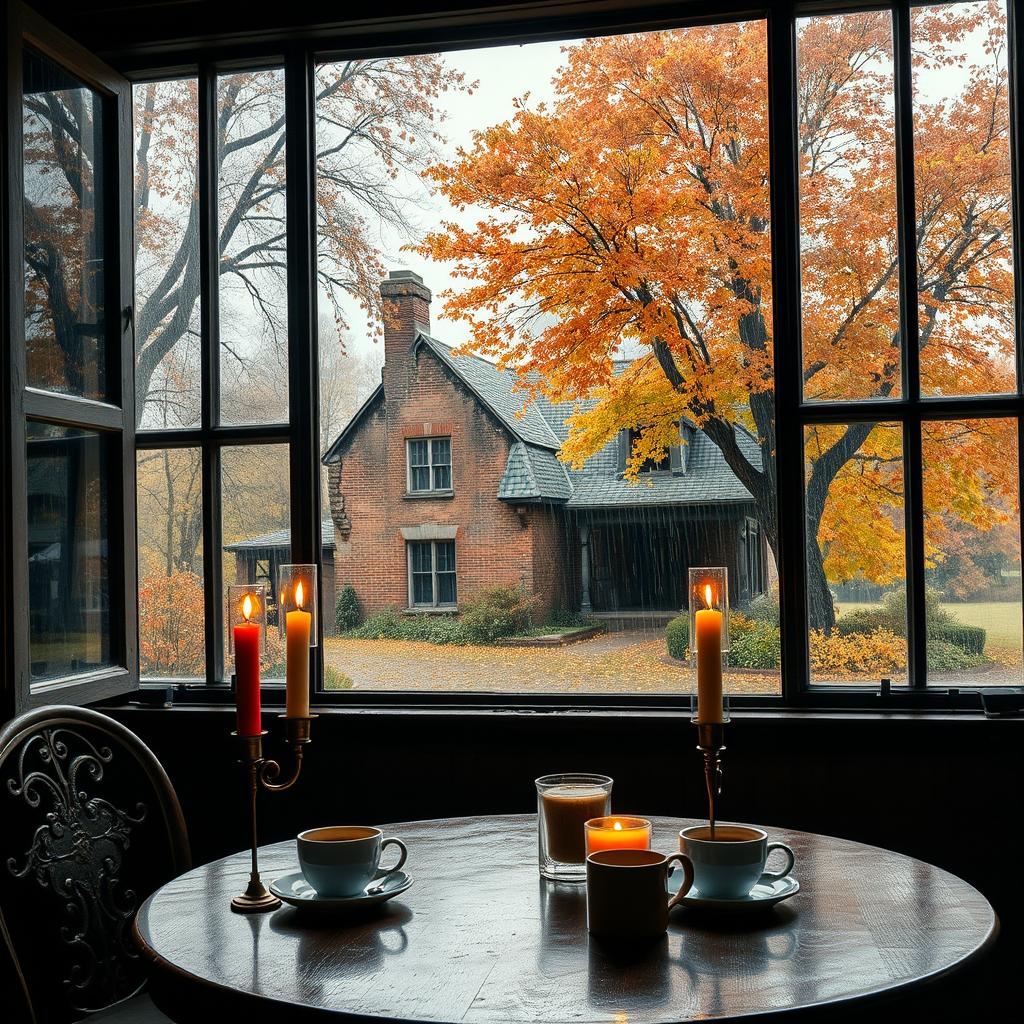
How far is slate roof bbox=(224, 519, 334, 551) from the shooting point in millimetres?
2834

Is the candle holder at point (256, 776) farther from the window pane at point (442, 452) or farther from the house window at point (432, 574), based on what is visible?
the window pane at point (442, 452)

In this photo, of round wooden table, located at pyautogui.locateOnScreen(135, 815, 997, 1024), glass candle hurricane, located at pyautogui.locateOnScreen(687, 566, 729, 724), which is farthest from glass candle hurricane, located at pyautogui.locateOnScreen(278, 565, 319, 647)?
glass candle hurricane, located at pyautogui.locateOnScreen(687, 566, 729, 724)

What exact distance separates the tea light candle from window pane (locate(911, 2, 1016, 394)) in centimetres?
159

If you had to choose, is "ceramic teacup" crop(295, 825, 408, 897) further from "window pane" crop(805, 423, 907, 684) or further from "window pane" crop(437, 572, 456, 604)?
"window pane" crop(805, 423, 907, 684)

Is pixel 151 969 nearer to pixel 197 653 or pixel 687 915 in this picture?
pixel 687 915

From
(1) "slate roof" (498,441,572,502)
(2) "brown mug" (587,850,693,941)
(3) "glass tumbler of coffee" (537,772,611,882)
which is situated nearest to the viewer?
(2) "brown mug" (587,850,693,941)

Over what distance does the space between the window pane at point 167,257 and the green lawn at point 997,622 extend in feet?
6.62

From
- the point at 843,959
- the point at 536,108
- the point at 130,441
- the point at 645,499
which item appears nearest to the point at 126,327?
the point at 130,441

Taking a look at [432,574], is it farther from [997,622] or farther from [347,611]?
[997,622]

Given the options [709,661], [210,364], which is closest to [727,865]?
[709,661]

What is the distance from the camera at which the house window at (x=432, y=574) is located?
Answer: 2.76 m

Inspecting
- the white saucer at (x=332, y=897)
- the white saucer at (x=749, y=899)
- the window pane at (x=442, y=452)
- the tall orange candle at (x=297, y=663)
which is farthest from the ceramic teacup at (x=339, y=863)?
the window pane at (x=442, y=452)

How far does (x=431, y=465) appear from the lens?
2.79 meters

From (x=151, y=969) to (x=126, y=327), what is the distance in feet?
6.21
